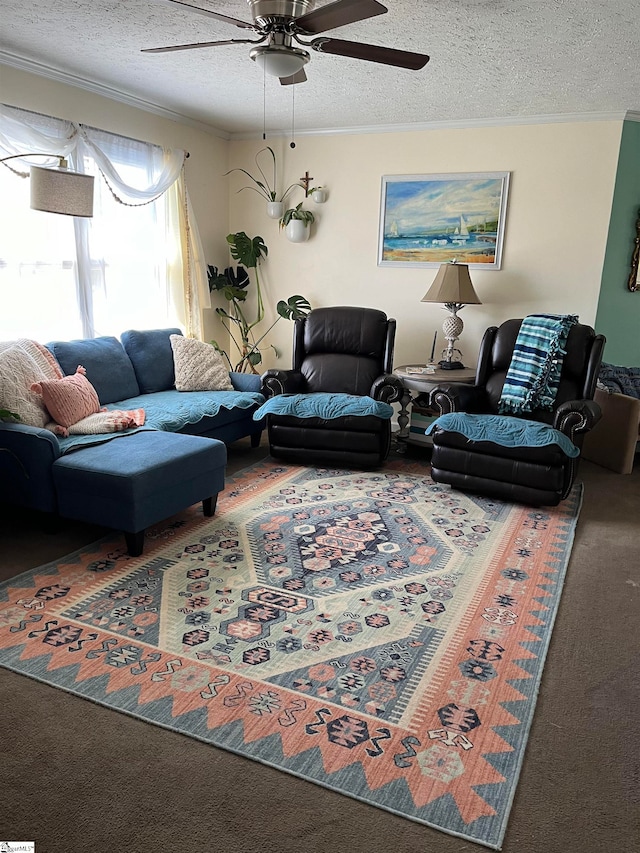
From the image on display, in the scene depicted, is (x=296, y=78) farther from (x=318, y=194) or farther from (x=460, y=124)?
(x=318, y=194)

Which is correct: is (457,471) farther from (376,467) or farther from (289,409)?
(289,409)

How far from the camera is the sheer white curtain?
407 centimetres

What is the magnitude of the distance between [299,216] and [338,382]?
1.68m

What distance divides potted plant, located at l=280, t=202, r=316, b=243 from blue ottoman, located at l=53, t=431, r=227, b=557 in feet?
9.65

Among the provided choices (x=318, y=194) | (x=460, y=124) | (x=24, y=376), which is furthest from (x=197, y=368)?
(x=460, y=124)

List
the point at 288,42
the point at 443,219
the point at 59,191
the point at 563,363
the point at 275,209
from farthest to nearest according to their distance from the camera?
the point at 275,209 < the point at 443,219 < the point at 563,363 < the point at 59,191 < the point at 288,42

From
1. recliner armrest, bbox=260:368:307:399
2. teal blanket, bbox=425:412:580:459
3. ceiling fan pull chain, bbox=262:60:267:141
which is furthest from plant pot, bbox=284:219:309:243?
teal blanket, bbox=425:412:580:459

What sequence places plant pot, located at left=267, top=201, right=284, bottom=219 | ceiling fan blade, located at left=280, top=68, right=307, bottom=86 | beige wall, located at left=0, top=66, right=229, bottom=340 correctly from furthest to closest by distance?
1. plant pot, located at left=267, top=201, right=284, bottom=219
2. beige wall, located at left=0, top=66, right=229, bottom=340
3. ceiling fan blade, located at left=280, top=68, right=307, bottom=86

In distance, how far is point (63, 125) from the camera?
13.9 feet

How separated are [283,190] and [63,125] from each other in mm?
2122

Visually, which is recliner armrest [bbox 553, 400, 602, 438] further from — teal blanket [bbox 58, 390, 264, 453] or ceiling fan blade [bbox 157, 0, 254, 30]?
ceiling fan blade [bbox 157, 0, 254, 30]

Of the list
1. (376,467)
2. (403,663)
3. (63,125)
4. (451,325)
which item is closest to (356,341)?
(451,325)

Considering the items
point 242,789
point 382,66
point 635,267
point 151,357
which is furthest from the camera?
point 635,267

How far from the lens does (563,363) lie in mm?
4363
